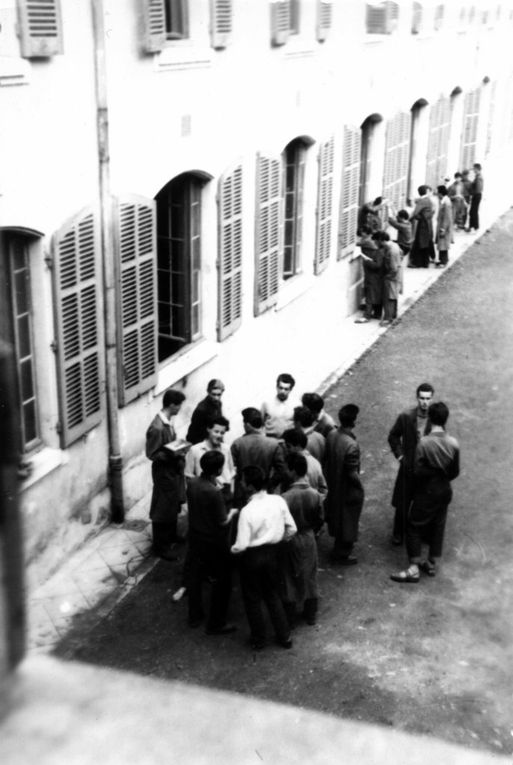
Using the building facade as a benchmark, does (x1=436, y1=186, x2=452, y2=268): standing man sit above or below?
below

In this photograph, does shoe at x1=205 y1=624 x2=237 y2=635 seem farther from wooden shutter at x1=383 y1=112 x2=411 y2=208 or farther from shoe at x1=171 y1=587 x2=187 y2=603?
wooden shutter at x1=383 y1=112 x2=411 y2=208

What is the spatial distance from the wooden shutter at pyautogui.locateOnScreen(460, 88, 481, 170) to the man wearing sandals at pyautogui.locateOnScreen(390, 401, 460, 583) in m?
15.0

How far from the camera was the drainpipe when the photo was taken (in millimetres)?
8156

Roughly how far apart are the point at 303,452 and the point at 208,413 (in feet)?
4.12

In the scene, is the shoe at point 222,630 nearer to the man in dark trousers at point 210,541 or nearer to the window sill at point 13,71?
the man in dark trousers at point 210,541

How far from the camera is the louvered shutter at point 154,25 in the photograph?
28.5 ft

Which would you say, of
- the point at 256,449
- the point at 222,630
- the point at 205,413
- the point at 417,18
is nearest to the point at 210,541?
the point at 222,630

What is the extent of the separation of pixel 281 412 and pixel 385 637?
2222 millimetres

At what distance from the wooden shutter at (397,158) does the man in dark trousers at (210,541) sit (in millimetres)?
9936

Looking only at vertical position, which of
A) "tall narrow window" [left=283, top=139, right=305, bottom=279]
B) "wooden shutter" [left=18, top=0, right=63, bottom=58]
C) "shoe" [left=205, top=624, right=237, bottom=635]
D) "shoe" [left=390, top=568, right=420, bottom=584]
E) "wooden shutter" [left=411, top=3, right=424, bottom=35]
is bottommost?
"shoe" [left=390, top=568, right=420, bottom=584]

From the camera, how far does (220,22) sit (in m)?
9.95

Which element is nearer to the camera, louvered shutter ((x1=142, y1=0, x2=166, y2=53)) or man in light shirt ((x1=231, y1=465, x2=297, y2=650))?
man in light shirt ((x1=231, y1=465, x2=297, y2=650))

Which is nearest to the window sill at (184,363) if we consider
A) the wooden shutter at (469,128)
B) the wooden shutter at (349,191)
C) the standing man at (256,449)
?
the standing man at (256,449)

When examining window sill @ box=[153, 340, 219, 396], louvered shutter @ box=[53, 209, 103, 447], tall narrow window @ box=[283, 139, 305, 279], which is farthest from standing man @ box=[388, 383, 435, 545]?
tall narrow window @ box=[283, 139, 305, 279]
